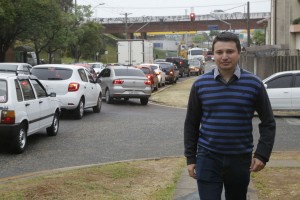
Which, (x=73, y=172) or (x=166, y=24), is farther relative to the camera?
(x=166, y=24)

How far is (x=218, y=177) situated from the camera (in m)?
4.07

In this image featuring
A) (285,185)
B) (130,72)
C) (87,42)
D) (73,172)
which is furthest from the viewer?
(87,42)

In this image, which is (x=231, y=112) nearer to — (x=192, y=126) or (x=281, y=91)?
(x=192, y=126)

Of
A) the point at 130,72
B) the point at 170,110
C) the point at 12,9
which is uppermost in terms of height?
the point at 12,9

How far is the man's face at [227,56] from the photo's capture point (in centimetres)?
403

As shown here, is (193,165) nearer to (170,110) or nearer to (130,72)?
(170,110)

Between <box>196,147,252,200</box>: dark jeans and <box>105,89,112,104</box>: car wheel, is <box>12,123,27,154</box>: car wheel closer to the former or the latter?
<box>196,147,252,200</box>: dark jeans

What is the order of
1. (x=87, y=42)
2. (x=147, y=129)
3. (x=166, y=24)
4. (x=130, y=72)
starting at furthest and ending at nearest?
(x=166, y=24)
(x=87, y=42)
(x=130, y=72)
(x=147, y=129)

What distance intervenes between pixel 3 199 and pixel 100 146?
4.93 m

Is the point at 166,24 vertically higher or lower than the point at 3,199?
higher

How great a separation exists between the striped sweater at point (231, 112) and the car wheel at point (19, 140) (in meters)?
6.30

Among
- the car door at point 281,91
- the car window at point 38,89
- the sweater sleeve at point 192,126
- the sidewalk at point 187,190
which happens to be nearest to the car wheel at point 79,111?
the car window at point 38,89

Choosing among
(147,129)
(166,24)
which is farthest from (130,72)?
(166,24)

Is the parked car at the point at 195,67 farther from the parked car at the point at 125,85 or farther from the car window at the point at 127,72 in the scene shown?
the parked car at the point at 125,85
